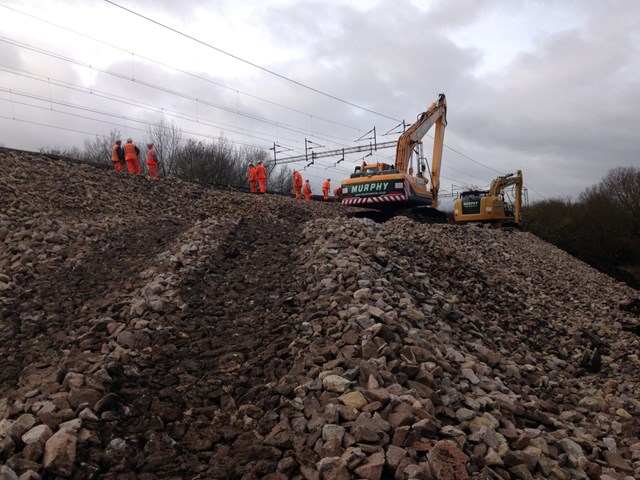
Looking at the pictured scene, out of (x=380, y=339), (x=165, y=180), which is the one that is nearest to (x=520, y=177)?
(x=165, y=180)

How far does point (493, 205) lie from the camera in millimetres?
21625

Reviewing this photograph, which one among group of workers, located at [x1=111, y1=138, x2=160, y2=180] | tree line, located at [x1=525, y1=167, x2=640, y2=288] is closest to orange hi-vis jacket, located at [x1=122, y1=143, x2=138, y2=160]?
group of workers, located at [x1=111, y1=138, x2=160, y2=180]

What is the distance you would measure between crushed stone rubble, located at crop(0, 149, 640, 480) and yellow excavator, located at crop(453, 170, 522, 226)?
12772 millimetres

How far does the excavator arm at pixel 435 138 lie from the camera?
16484 millimetres

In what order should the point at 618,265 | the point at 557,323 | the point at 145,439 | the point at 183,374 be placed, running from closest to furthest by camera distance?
the point at 145,439 < the point at 183,374 < the point at 557,323 < the point at 618,265

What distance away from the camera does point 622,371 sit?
6.98 m

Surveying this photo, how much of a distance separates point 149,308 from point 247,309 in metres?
1.11

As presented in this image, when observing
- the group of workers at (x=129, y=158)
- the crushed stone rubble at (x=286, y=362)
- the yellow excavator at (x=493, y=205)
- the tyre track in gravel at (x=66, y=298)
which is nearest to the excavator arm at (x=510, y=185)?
the yellow excavator at (x=493, y=205)

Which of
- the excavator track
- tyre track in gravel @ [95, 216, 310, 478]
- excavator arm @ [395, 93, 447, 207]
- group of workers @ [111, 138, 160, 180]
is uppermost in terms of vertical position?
excavator arm @ [395, 93, 447, 207]

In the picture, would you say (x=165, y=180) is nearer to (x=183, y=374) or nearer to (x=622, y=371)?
(x=183, y=374)

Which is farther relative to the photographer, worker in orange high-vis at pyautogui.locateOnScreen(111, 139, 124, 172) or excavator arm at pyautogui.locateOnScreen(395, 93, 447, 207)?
excavator arm at pyautogui.locateOnScreen(395, 93, 447, 207)

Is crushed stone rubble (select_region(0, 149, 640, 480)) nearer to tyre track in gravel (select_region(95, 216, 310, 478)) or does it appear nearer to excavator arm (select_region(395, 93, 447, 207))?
tyre track in gravel (select_region(95, 216, 310, 478))

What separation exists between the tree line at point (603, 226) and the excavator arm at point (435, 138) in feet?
49.5

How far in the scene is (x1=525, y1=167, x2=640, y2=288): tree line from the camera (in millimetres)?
27938
